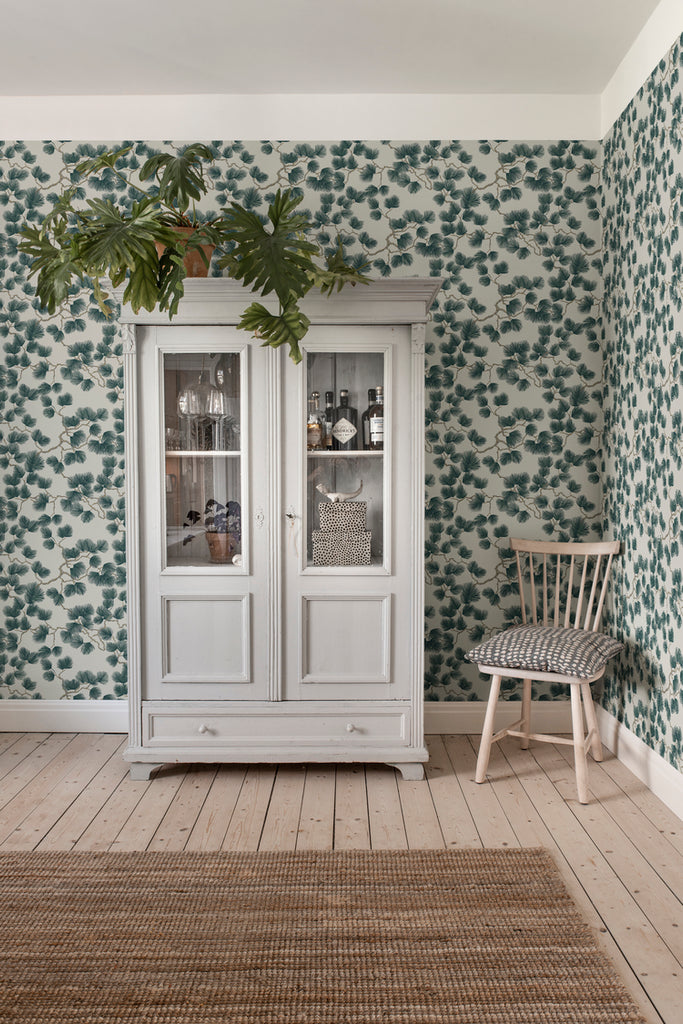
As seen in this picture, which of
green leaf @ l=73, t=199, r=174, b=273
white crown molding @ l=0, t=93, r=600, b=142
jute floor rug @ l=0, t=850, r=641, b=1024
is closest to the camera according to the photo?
jute floor rug @ l=0, t=850, r=641, b=1024

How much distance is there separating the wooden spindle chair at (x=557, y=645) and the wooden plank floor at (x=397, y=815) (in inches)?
5.9

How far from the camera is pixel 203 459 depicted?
304 centimetres

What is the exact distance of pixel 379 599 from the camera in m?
3.04

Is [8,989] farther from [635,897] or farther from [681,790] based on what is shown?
[681,790]

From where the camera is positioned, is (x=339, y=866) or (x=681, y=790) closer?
(x=339, y=866)

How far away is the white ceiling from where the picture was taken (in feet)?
9.26

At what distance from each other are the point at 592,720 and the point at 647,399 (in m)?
1.22

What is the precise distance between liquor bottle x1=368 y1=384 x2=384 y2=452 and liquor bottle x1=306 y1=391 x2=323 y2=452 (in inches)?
7.6

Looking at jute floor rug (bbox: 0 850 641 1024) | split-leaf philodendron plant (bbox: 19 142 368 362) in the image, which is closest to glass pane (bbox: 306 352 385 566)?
split-leaf philodendron plant (bbox: 19 142 368 362)

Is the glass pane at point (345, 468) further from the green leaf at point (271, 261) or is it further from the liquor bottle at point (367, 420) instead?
the green leaf at point (271, 261)

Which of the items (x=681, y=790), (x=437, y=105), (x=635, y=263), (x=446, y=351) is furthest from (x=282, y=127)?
(x=681, y=790)

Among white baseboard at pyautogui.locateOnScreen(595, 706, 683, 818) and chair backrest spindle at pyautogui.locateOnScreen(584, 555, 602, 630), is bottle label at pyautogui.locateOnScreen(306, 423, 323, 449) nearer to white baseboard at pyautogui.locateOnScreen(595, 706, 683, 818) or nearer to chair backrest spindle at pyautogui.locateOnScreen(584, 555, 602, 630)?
chair backrest spindle at pyautogui.locateOnScreen(584, 555, 602, 630)

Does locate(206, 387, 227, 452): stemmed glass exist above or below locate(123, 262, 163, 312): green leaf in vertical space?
below

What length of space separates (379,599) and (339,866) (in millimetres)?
996
